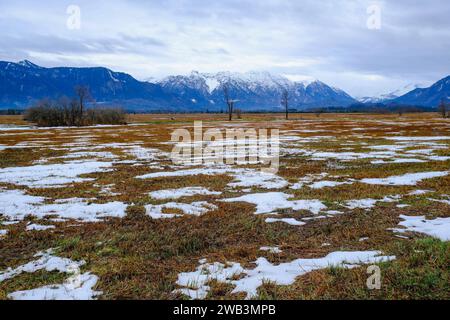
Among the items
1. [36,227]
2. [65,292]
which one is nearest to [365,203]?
[65,292]

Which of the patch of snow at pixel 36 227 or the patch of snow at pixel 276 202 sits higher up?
the patch of snow at pixel 276 202

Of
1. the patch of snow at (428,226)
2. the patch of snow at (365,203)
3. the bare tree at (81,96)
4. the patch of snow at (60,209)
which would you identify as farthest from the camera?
the bare tree at (81,96)

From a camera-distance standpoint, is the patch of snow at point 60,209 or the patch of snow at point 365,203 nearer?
the patch of snow at point 60,209

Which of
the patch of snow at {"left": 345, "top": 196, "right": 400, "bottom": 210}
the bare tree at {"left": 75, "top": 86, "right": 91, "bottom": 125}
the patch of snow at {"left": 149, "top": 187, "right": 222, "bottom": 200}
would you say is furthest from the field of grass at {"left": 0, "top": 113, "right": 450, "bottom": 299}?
the bare tree at {"left": 75, "top": 86, "right": 91, "bottom": 125}

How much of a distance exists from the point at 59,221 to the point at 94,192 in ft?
12.9

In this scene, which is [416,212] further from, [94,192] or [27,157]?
[27,157]

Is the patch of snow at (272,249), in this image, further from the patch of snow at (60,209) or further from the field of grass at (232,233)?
the patch of snow at (60,209)

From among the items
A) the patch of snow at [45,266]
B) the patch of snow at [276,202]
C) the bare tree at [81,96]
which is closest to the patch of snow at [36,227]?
the patch of snow at [45,266]

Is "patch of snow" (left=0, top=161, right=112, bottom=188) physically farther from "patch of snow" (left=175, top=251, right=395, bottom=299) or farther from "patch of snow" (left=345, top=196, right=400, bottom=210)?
"patch of snow" (left=345, top=196, right=400, bottom=210)

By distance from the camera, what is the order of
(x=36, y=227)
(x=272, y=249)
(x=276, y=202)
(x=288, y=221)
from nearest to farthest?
(x=272, y=249) < (x=36, y=227) < (x=288, y=221) < (x=276, y=202)

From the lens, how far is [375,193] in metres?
12.4

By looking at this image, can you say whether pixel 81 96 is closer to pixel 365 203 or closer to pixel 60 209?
pixel 60 209
